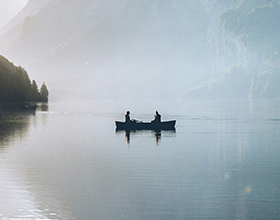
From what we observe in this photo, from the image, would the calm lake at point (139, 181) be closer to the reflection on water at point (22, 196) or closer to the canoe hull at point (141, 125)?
the reflection on water at point (22, 196)

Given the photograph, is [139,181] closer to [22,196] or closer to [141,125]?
[22,196]

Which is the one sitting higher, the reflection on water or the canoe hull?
the canoe hull

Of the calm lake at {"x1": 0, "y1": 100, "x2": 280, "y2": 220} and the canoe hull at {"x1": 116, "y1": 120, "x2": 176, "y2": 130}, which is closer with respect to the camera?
the calm lake at {"x1": 0, "y1": 100, "x2": 280, "y2": 220}


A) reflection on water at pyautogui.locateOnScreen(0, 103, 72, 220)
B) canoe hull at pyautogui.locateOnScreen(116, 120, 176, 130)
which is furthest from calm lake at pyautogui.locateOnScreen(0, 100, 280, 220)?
canoe hull at pyautogui.locateOnScreen(116, 120, 176, 130)

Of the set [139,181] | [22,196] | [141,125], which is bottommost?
[22,196]

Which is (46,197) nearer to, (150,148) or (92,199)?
(92,199)

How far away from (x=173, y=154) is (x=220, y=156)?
14.0 ft

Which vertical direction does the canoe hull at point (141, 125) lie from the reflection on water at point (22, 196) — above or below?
above

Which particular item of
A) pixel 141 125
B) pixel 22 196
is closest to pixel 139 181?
pixel 22 196

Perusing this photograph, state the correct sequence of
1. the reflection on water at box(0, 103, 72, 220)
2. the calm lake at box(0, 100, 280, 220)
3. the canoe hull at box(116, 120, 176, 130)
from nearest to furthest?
1. the reflection on water at box(0, 103, 72, 220)
2. the calm lake at box(0, 100, 280, 220)
3. the canoe hull at box(116, 120, 176, 130)

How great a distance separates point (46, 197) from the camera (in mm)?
22281

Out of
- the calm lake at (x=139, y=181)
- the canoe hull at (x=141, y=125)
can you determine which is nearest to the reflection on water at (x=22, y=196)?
the calm lake at (x=139, y=181)

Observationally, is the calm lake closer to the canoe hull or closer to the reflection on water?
the reflection on water

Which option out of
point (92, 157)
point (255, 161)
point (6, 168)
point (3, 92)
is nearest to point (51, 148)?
point (92, 157)
